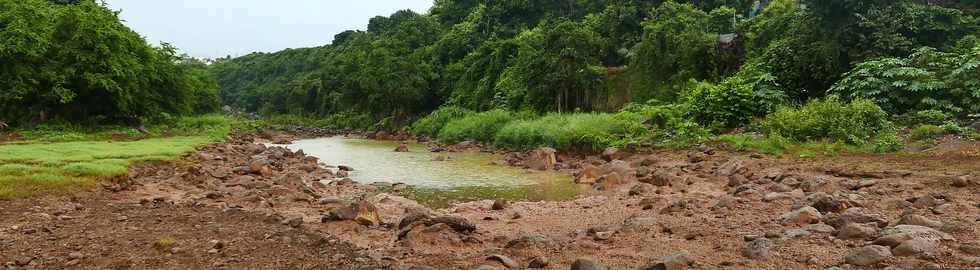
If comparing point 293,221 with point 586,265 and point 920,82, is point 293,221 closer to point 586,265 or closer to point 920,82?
point 586,265

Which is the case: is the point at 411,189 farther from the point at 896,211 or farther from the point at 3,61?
the point at 3,61

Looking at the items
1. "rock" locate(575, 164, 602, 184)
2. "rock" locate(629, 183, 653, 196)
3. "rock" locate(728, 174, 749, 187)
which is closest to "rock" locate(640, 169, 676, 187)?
"rock" locate(629, 183, 653, 196)

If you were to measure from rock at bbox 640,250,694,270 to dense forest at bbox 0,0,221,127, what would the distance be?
102 ft

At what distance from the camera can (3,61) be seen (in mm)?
28281

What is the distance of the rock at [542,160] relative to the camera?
880 inches

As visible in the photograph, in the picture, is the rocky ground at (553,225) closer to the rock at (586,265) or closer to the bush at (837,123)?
the rock at (586,265)

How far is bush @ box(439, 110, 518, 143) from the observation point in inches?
1452

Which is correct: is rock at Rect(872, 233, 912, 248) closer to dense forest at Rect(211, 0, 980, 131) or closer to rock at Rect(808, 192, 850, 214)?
rock at Rect(808, 192, 850, 214)

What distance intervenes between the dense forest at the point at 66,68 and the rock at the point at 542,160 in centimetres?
2186

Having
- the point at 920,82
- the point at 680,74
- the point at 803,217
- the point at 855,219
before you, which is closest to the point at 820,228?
the point at 855,219

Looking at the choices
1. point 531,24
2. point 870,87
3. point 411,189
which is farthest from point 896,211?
point 531,24

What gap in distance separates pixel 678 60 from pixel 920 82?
15242 mm

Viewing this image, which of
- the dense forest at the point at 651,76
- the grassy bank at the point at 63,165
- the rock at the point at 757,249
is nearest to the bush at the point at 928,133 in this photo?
the dense forest at the point at 651,76

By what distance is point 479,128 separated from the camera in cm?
3797
